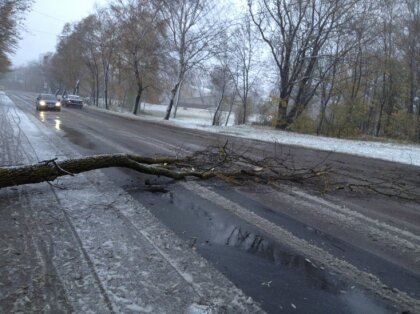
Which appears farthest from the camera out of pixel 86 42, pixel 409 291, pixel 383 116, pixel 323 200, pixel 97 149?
pixel 86 42

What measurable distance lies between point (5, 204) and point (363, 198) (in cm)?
652

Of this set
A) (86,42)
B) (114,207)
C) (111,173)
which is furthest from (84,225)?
(86,42)

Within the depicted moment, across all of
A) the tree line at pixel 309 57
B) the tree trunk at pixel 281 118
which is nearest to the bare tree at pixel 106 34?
→ the tree line at pixel 309 57

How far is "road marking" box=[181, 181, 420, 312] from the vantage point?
3.88 m

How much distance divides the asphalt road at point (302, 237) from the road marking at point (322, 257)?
0.04 feet

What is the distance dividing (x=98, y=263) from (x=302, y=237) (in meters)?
2.70

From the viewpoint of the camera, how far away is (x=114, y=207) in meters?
6.02

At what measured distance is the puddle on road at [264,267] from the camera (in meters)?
3.66

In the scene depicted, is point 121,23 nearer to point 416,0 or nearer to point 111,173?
point 416,0

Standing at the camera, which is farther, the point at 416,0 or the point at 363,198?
the point at 416,0

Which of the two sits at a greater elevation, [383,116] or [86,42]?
[86,42]

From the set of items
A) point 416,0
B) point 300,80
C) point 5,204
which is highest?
point 416,0

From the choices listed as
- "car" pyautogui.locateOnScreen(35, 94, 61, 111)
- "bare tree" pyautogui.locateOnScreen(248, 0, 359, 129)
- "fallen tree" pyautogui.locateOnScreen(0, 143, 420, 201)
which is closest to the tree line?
"bare tree" pyautogui.locateOnScreen(248, 0, 359, 129)

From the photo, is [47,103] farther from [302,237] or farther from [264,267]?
[264,267]
